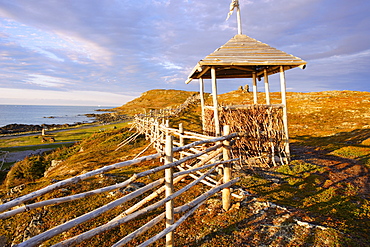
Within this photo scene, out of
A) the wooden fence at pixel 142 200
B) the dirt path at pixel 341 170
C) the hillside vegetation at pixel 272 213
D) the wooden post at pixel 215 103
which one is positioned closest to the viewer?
the wooden fence at pixel 142 200

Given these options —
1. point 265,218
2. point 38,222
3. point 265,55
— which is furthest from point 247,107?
point 38,222

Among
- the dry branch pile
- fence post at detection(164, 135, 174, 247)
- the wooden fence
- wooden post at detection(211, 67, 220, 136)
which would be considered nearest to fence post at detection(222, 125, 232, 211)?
the wooden fence

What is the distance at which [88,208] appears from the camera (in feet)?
19.7

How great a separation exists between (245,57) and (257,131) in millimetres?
3274

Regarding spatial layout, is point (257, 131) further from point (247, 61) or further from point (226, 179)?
point (226, 179)

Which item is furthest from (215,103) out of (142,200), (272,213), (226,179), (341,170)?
(341,170)

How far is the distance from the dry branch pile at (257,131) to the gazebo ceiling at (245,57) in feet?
6.22

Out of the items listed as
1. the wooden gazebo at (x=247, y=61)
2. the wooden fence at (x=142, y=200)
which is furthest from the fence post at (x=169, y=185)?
the wooden gazebo at (x=247, y=61)

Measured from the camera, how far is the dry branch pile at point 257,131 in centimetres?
904

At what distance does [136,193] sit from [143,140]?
51.7 feet

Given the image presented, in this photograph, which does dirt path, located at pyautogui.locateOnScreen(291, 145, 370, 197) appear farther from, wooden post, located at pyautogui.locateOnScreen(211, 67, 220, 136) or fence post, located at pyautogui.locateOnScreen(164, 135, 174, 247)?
fence post, located at pyautogui.locateOnScreen(164, 135, 174, 247)

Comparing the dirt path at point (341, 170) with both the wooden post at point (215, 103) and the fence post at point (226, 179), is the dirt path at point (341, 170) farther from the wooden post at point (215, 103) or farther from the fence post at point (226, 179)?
the wooden post at point (215, 103)

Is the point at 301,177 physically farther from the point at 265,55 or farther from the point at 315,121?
the point at 315,121

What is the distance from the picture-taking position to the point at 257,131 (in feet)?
29.7
